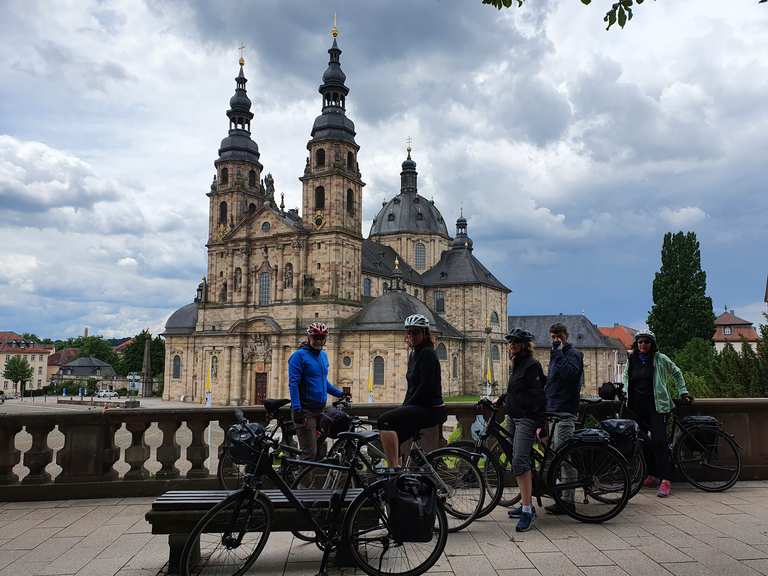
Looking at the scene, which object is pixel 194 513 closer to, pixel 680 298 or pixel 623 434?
pixel 623 434

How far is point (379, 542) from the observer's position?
16.9 feet

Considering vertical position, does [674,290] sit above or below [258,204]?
below

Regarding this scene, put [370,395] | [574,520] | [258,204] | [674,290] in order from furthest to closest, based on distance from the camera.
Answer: [258,204]
[674,290]
[370,395]
[574,520]

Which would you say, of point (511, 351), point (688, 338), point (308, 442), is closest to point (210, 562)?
point (308, 442)

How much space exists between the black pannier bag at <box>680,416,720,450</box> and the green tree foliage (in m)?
89.4

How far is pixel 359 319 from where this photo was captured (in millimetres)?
49781

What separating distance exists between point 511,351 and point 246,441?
3.12 m

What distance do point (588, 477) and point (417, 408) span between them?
Result: 7.44 feet

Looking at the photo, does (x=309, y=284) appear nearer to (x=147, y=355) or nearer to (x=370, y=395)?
(x=370, y=395)

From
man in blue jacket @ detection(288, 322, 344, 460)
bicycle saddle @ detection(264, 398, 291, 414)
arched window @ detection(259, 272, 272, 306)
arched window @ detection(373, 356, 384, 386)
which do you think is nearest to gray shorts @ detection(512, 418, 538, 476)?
man in blue jacket @ detection(288, 322, 344, 460)

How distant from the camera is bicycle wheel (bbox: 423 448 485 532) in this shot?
643 cm

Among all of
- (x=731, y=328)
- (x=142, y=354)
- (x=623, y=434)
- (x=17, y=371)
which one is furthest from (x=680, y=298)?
(x=17, y=371)

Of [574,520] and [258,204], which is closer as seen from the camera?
A: [574,520]

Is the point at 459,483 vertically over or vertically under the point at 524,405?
under
